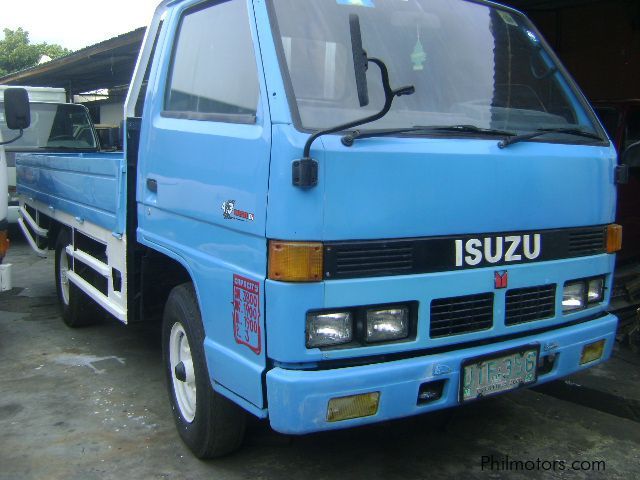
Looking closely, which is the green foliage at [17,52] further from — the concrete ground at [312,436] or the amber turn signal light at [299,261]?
the amber turn signal light at [299,261]

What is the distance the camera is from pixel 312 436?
11.6 feet

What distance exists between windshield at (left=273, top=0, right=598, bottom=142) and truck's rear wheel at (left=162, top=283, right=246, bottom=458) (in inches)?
47.2

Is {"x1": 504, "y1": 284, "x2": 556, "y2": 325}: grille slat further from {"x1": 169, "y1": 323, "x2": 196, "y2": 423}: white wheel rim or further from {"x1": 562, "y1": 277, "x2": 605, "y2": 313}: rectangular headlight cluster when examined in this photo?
{"x1": 169, "y1": 323, "x2": 196, "y2": 423}: white wheel rim

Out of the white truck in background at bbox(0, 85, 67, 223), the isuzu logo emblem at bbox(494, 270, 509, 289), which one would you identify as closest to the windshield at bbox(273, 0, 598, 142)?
the isuzu logo emblem at bbox(494, 270, 509, 289)

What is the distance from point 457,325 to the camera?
2.74 m

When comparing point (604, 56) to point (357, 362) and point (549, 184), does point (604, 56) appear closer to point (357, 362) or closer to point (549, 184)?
point (549, 184)

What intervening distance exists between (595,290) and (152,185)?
7.43ft

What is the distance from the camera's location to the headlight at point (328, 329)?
249cm

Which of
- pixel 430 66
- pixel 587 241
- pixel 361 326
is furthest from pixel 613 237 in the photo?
pixel 361 326

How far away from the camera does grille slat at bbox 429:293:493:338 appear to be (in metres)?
2.68

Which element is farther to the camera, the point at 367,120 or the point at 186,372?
the point at 186,372

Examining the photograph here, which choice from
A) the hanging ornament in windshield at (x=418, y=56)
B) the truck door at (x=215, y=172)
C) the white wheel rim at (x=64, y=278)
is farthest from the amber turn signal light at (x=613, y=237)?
the white wheel rim at (x=64, y=278)

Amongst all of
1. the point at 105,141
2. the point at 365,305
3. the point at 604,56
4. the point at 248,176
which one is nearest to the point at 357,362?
the point at 365,305

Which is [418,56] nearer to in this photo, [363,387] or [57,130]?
[363,387]
